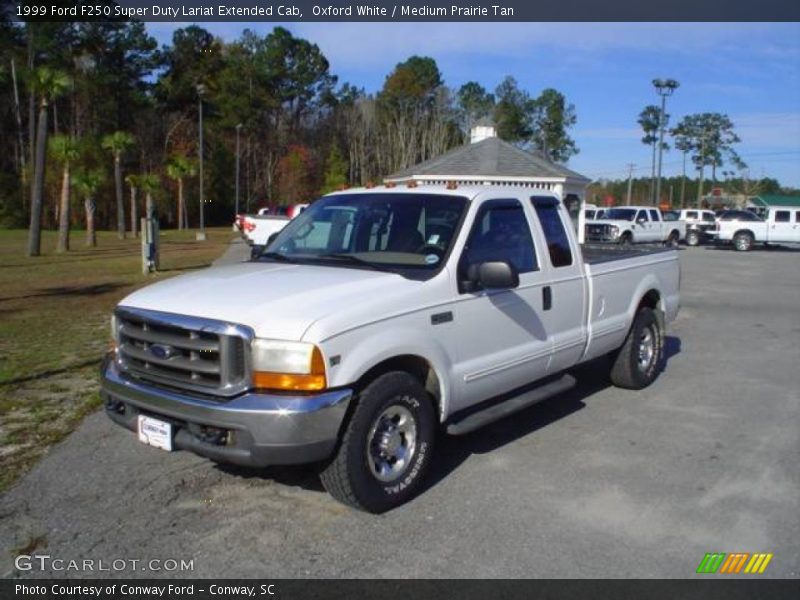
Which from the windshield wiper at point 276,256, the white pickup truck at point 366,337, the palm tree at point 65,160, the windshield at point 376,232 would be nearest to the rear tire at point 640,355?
the white pickup truck at point 366,337

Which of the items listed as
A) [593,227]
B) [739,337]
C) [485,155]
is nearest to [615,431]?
[739,337]

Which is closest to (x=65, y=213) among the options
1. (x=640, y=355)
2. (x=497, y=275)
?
(x=640, y=355)

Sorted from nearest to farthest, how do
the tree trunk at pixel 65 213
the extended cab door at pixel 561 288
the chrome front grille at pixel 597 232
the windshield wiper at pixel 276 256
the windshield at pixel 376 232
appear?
the windshield at pixel 376 232
the windshield wiper at pixel 276 256
the extended cab door at pixel 561 288
the tree trunk at pixel 65 213
the chrome front grille at pixel 597 232

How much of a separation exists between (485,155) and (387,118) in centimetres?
4729

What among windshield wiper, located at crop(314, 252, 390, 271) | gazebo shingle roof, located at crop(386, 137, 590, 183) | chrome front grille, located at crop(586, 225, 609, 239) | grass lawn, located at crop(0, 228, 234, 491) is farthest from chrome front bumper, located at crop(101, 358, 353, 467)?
chrome front grille, located at crop(586, 225, 609, 239)

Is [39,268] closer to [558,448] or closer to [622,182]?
[558,448]

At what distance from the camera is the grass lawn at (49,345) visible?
565cm

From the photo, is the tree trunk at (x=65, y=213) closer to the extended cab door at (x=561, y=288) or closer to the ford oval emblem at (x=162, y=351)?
the extended cab door at (x=561, y=288)

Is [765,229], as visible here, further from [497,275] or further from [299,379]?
[299,379]

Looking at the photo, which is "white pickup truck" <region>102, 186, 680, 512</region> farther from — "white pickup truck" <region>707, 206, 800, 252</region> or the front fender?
"white pickup truck" <region>707, 206, 800, 252</region>

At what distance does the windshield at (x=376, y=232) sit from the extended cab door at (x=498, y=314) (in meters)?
0.21

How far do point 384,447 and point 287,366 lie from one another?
891mm

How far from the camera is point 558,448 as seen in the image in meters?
5.43

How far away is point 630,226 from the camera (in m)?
32.5
